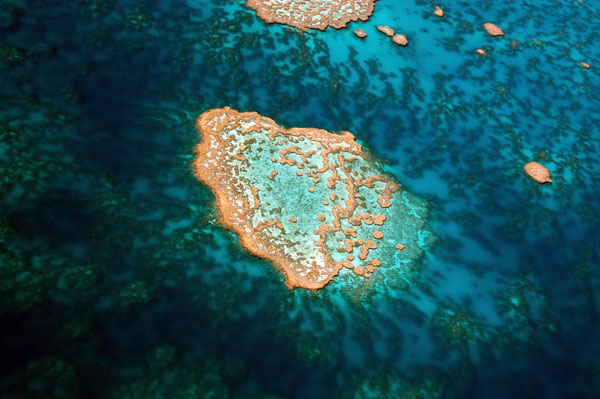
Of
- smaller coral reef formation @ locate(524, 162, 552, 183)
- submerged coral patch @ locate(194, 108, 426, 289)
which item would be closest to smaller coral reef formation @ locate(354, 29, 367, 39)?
submerged coral patch @ locate(194, 108, 426, 289)

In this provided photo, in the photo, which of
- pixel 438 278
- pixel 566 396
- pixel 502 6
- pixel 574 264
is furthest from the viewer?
pixel 502 6

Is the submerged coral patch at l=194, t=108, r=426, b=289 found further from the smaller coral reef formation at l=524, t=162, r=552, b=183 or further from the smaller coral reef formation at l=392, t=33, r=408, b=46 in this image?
the smaller coral reef formation at l=392, t=33, r=408, b=46

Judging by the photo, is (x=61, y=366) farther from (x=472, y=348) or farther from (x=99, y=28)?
(x=99, y=28)

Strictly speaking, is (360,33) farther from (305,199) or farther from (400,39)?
(305,199)

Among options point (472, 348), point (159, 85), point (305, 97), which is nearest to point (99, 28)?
point (159, 85)

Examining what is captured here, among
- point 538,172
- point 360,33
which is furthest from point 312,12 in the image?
point 538,172

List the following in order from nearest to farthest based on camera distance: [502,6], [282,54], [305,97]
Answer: [305,97] → [282,54] → [502,6]
